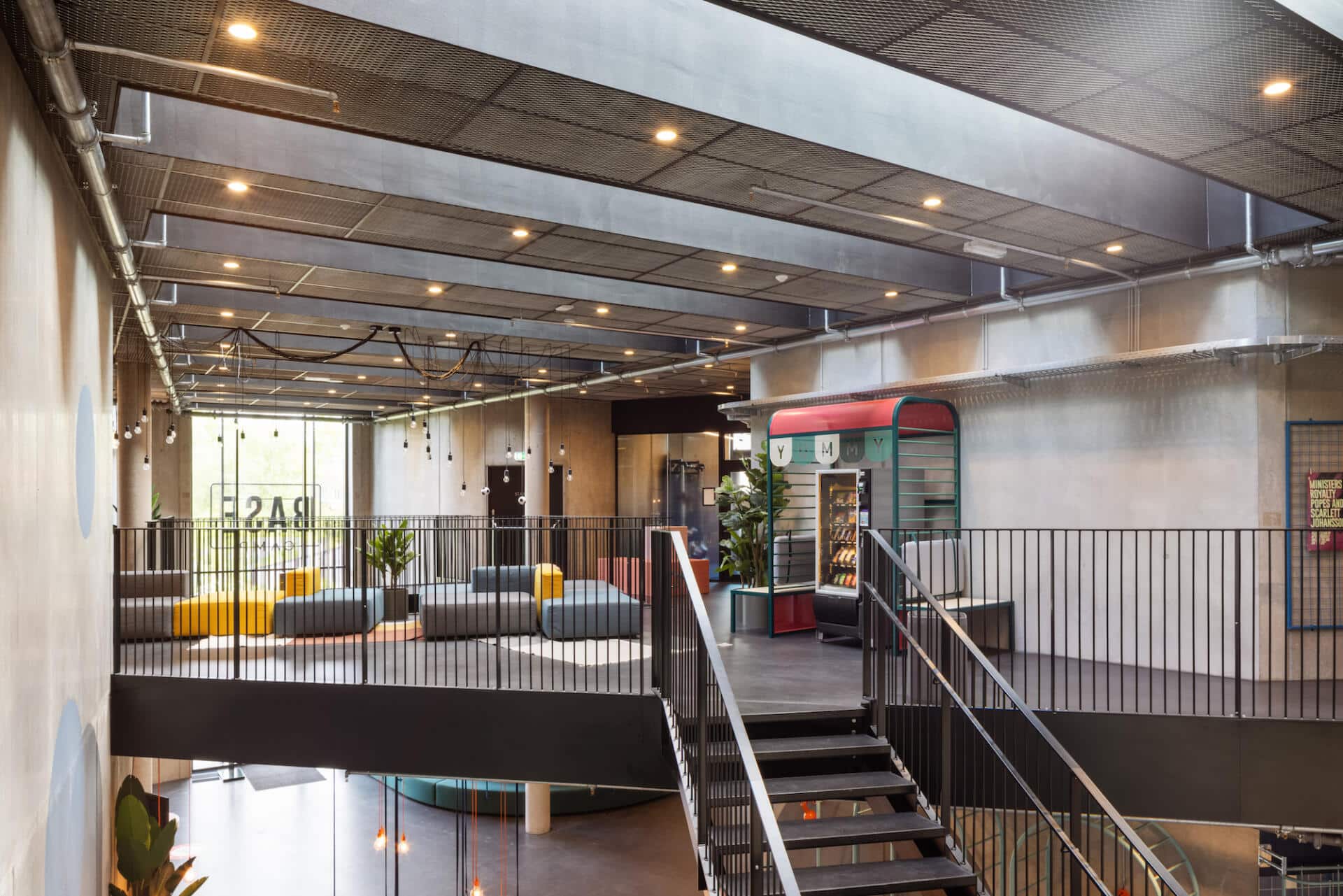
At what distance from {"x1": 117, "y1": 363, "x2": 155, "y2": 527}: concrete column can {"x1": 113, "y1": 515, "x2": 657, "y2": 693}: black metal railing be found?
8.46 ft

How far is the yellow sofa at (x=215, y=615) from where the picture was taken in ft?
35.5

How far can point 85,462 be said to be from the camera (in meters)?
6.75

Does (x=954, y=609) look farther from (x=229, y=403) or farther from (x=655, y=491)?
(x=229, y=403)

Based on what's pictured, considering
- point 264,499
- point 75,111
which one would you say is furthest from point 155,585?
point 264,499

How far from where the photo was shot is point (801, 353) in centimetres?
1245

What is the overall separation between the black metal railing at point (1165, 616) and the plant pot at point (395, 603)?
6.92 m

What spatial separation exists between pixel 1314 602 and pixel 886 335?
16.5 feet

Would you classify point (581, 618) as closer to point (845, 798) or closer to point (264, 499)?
point (845, 798)

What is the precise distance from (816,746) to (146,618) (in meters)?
7.76

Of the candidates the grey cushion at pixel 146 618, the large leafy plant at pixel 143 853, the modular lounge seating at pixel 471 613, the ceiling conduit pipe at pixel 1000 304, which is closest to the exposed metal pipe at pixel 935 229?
the ceiling conduit pipe at pixel 1000 304

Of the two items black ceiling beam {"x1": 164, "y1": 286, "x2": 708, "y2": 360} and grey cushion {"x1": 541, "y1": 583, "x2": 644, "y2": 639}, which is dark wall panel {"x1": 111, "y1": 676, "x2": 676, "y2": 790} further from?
black ceiling beam {"x1": 164, "y1": 286, "x2": 708, "y2": 360}

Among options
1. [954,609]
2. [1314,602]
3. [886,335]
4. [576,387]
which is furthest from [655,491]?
→ [1314,602]

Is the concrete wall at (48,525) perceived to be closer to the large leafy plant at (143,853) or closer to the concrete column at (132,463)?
the large leafy plant at (143,853)

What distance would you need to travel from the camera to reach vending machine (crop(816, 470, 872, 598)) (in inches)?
412
